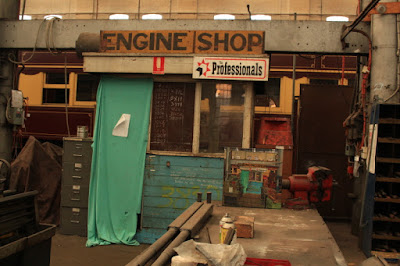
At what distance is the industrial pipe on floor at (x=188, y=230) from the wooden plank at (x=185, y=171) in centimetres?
191

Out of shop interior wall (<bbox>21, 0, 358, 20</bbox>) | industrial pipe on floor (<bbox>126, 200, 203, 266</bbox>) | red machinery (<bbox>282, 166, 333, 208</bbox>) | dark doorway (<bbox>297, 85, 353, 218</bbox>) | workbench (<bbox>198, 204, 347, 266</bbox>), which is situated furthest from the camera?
shop interior wall (<bbox>21, 0, 358, 20</bbox>)

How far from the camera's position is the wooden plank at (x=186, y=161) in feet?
17.8

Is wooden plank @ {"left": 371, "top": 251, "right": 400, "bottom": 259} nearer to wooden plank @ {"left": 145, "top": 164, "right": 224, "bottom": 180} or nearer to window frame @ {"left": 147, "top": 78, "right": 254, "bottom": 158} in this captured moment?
window frame @ {"left": 147, "top": 78, "right": 254, "bottom": 158}

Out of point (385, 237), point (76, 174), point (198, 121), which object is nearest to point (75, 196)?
point (76, 174)

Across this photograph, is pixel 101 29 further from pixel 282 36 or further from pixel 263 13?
pixel 263 13

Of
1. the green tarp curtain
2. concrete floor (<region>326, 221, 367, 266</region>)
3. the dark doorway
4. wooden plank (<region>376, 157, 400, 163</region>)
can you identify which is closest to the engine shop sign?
the green tarp curtain

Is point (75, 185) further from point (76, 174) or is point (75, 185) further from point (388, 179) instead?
point (388, 179)

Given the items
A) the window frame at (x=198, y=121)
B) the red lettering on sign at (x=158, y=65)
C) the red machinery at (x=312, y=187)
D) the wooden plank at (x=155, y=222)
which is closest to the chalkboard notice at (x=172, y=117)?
the window frame at (x=198, y=121)

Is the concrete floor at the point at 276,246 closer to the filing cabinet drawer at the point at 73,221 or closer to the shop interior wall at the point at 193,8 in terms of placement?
the filing cabinet drawer at the point at 73,221

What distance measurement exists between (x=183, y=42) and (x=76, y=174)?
2885mm

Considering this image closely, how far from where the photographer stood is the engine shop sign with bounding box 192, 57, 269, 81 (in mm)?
5199

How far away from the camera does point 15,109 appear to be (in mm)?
6379

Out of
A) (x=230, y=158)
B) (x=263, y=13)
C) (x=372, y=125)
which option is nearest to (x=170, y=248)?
(x=230, y=158)

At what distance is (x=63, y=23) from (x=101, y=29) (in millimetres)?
715
